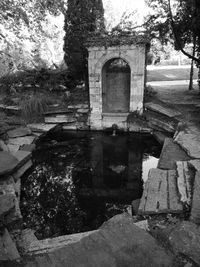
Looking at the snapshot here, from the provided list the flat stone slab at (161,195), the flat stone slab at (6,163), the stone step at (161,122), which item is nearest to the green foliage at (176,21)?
the stone step at (161,122)

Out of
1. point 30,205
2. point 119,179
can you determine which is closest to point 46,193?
point 30,205

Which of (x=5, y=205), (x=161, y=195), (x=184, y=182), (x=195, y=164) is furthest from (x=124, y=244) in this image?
(x=195, y=164)

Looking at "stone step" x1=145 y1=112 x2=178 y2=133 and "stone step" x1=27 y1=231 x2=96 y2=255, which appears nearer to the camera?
"stone step" x1=27 y1=231 x2=96 y2=255

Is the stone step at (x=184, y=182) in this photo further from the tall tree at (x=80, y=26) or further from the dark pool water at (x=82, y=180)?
the tall tree at (x=80, y=26)

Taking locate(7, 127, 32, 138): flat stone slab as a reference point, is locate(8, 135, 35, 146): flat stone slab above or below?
below

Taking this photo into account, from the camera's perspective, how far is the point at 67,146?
7.40m

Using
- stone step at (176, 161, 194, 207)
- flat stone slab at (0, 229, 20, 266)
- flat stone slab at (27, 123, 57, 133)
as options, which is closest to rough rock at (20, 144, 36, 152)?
flat stone slab at (27, 123, 57, 133)

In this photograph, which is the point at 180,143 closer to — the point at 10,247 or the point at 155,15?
the point at 10,247

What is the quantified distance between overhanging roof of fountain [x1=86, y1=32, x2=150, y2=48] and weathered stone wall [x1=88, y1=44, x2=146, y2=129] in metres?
0.11

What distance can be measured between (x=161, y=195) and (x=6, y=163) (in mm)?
3326

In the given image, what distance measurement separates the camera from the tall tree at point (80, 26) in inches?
Result: 351

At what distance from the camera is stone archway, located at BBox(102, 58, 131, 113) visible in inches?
351

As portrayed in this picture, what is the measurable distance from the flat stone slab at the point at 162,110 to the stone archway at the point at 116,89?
→ 112 centimetres

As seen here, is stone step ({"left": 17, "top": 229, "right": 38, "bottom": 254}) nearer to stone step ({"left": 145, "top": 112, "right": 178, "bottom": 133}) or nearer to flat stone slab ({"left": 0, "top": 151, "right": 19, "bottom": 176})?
flat stone slab ({"left": 0, "top": 151, "right": 19, "bottom": 176})
